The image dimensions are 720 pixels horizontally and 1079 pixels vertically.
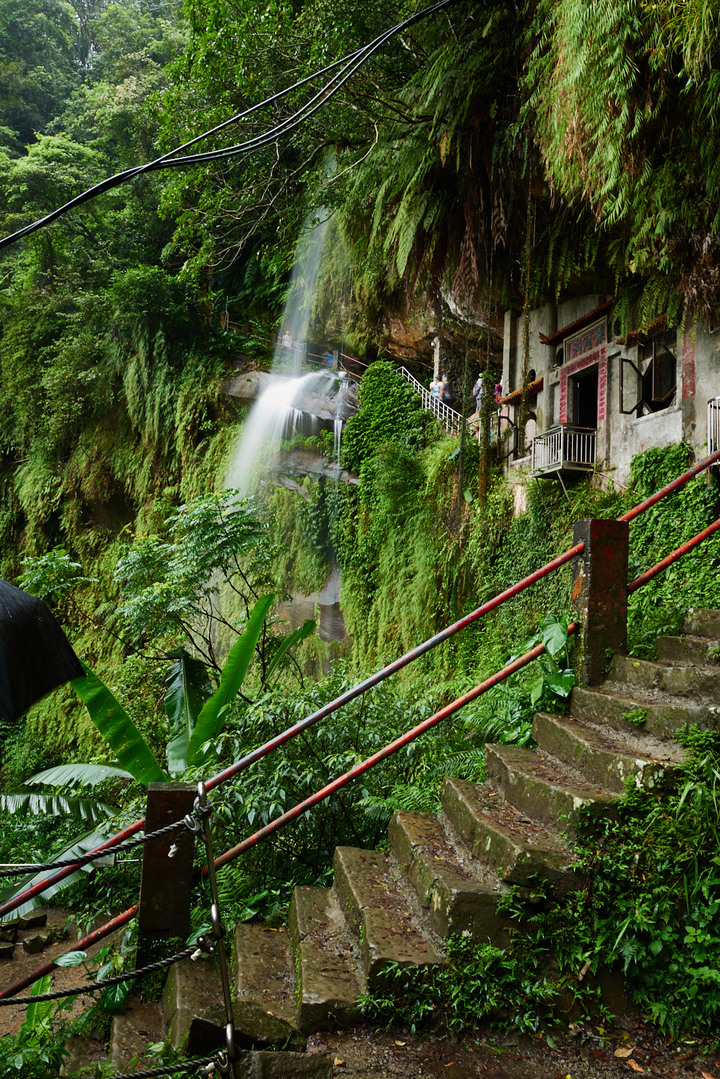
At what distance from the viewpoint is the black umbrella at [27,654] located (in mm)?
3287

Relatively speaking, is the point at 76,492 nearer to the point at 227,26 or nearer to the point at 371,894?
the point at 227,26

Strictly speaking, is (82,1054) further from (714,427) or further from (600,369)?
(600,369)

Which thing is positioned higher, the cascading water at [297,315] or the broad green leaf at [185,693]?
the cascading water at [297,315]

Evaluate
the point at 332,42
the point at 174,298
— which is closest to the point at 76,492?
the point at 174,298

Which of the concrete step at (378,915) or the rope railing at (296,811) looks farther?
the rope railing at (296,811)

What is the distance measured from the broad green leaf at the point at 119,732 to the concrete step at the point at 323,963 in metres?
2.28

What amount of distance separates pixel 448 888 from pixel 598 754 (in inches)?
37.1

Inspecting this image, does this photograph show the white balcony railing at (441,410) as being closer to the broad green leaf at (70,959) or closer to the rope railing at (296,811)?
the rope railing at (296,811)

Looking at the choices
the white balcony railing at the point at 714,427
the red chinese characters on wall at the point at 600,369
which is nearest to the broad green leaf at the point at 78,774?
the white balcony railing at the point at 714,427

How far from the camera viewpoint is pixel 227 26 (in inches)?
355

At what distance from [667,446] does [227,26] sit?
820 centimetres

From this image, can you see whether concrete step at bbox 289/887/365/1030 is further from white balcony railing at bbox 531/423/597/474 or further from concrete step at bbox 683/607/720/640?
white balcony railing at bbox 531/423/597/474

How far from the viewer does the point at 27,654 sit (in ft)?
Result: 11.3

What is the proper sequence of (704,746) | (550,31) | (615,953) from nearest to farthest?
(615,953), (704,746), (550,31)
